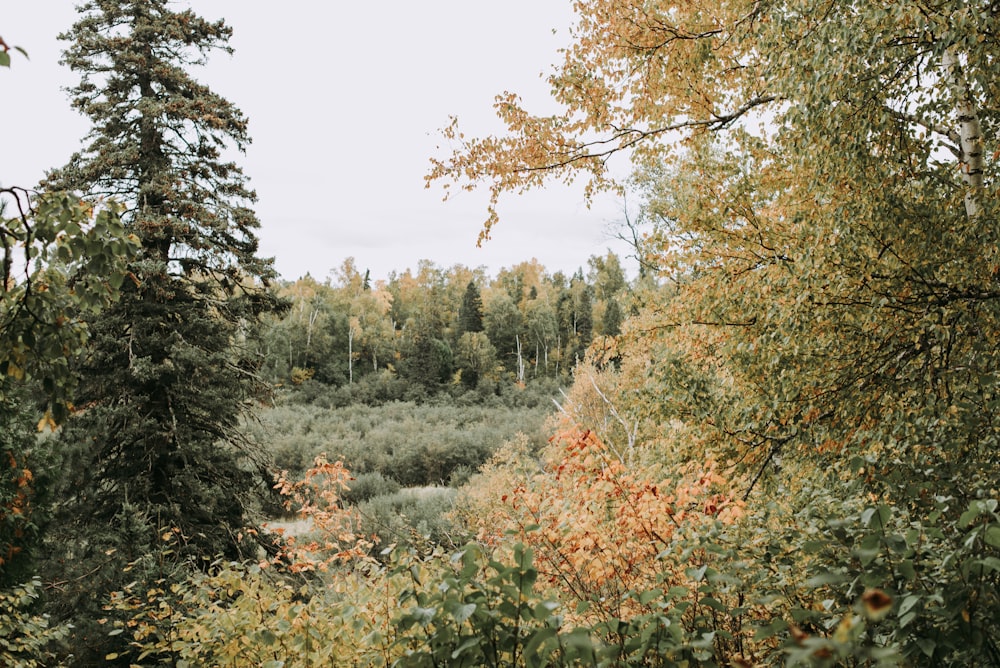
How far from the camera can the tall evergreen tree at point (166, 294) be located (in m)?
8.95

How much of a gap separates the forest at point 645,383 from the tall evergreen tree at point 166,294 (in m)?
0.06

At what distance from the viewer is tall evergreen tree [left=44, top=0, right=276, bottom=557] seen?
8945 millimetres

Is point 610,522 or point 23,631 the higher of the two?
point 610,522

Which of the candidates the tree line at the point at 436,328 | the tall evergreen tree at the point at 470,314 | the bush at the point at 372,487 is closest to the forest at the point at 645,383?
the bush at the point at 372,487

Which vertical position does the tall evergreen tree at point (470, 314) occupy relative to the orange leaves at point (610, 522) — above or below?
above

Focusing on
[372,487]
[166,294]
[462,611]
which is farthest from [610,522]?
[372,487]

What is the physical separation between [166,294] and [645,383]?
24.4 feet

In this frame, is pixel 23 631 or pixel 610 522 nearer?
pixel 610 522

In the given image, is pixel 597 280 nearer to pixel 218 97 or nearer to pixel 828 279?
pixel 218 97

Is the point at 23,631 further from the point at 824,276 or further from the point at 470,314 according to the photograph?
the point at 470,314

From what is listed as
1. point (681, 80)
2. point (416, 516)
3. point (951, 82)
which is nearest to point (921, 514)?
point (951, 82)

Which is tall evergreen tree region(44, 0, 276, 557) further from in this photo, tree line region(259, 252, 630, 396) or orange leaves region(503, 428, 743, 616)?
tree line region(259, 252, 630, 396)

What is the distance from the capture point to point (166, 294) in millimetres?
8906

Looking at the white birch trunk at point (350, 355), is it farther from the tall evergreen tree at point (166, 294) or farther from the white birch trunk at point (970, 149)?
the white birch trunk at point (970, 149)
